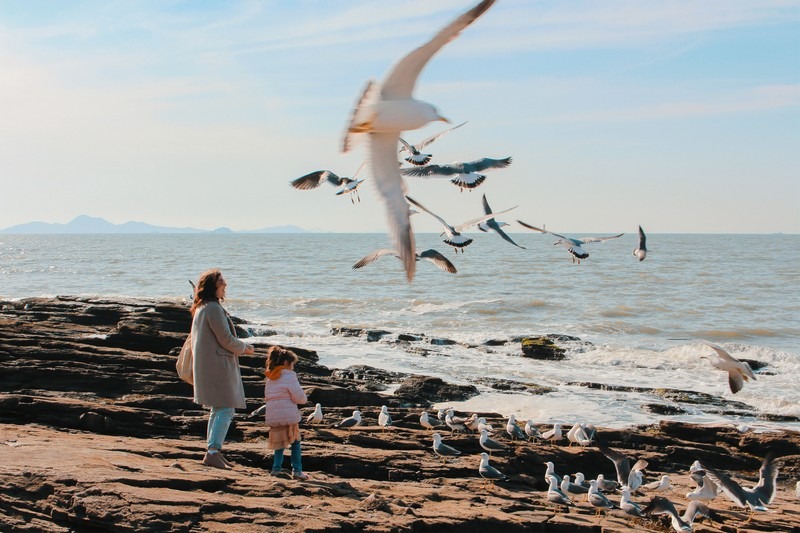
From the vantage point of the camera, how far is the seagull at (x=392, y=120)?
5473 millimetres

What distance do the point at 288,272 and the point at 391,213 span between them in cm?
4843

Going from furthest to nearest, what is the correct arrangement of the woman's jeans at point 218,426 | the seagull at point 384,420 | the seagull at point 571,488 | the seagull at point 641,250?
the seagull at point 641,250, the seagull at point 384,420, the seagull at point 571,488, the woman's jeans at point 218,426

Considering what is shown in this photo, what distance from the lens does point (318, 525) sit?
19.1 feet

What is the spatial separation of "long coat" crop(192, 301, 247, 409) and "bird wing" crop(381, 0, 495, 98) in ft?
8.79

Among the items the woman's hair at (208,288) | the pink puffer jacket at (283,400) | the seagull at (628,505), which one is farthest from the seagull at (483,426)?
the woman's hair at (208,288)

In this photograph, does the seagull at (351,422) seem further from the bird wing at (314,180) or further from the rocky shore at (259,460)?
the bird wing at (314,180)

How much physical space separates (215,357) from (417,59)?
3.34 m

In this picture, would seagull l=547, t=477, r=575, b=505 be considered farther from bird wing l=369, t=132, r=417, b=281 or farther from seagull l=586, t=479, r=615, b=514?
bird wing l=369, t=132, r=417, b=281

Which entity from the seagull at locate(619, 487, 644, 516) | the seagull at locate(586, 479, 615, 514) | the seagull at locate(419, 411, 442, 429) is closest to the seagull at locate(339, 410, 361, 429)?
the seagull at locate(419, 411, 442, 429)

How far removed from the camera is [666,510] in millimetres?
8227

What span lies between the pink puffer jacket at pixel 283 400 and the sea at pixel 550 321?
21.1 feet

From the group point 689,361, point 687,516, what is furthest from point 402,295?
point 687,516

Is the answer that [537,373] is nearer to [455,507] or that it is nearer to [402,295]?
[455,507]

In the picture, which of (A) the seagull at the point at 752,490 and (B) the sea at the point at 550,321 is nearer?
(A) the seagull at the point at 752,490
